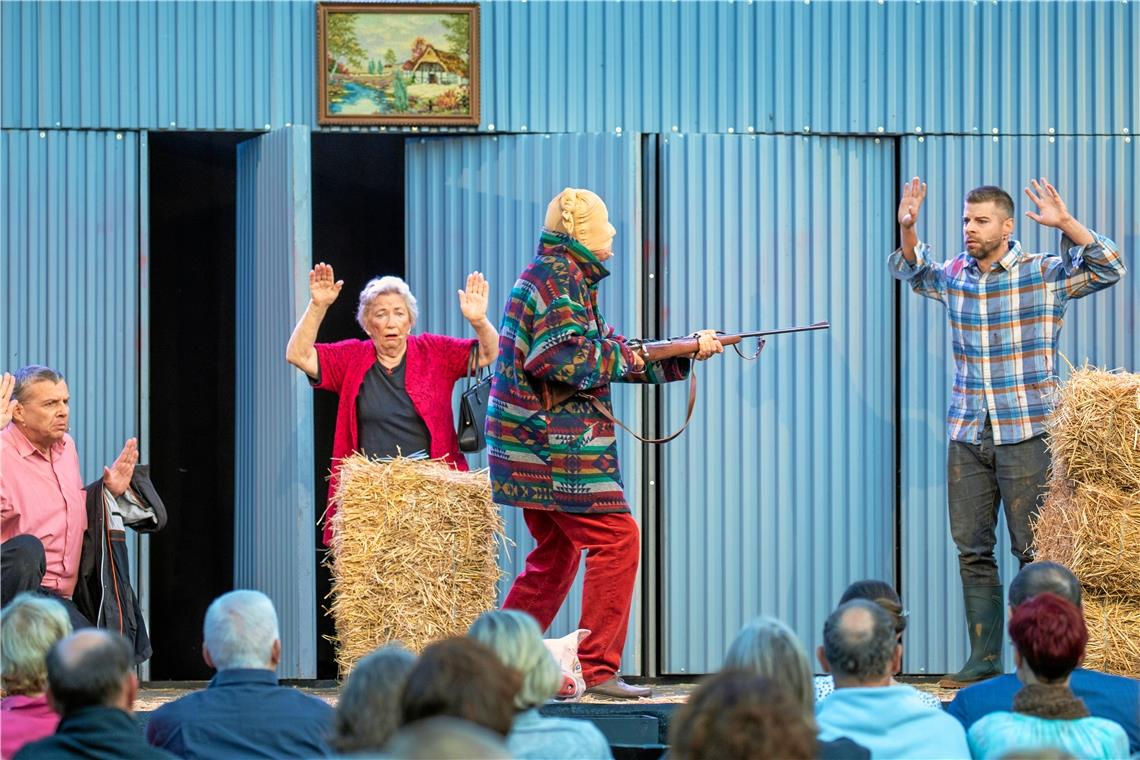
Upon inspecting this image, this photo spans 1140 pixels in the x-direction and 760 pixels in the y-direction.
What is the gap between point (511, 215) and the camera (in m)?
7.41

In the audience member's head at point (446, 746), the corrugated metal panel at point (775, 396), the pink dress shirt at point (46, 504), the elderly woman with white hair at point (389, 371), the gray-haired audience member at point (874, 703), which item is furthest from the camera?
the corrugated metal panel at point (775, 396)

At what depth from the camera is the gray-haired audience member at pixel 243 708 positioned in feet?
12.5

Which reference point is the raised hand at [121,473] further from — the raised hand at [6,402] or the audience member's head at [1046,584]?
the audience member's head at [1046,584]

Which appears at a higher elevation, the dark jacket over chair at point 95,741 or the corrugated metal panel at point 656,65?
the corrugated metal panel at point 656,65

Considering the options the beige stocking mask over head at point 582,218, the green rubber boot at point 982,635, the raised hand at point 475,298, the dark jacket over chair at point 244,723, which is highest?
the beige stocking mask over head at point 582,218

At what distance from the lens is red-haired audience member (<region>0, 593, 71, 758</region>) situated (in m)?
3.99

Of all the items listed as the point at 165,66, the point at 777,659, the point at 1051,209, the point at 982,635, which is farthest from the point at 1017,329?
the point at 165,66

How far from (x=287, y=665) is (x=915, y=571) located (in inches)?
109

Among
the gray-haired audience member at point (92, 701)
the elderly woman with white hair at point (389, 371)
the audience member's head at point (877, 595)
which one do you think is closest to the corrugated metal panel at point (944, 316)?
the elderly woman with white hair at point (389, 371)

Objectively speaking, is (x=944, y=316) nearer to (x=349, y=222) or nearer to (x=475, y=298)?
(x=475, y=298)

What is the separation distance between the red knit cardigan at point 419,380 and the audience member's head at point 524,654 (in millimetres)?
2683

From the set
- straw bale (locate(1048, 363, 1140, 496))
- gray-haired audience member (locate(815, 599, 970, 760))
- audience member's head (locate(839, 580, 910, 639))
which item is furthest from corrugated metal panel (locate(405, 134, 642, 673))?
gray-haired audience member (locate(815, 599, 970, 760))

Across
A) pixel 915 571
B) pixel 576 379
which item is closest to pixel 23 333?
pixel 576 379

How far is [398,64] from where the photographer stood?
7301 mm
